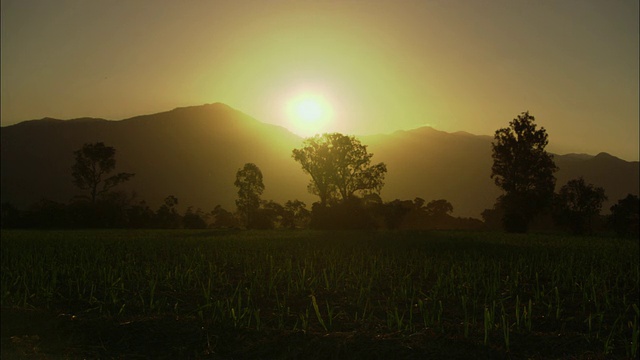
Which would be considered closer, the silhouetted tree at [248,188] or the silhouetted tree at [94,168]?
the silhouetted tree at [248,188]

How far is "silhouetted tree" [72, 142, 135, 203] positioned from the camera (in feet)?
307

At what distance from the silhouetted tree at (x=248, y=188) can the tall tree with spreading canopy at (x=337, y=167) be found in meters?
9.20

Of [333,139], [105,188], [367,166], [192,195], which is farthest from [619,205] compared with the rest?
[192,195]

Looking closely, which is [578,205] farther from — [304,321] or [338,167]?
[304,321]

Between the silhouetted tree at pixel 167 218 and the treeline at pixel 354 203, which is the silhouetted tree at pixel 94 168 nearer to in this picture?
the treeline at pixel 354 203

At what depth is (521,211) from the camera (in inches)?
2391

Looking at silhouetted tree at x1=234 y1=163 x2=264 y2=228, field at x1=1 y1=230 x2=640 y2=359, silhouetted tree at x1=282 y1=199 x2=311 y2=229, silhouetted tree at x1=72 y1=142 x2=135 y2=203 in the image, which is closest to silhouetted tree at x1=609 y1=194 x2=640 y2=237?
silhouetted tree at x1=282 y1=199 x2=311 y2=229

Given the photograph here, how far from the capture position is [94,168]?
94.7m

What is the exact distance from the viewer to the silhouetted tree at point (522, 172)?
2406 inches

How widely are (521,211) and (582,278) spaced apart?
49.4m

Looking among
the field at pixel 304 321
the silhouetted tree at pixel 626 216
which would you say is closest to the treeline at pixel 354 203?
the silhouetted tree at pixel 626 216

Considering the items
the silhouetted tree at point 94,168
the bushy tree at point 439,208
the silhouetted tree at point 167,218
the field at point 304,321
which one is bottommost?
the field at point 304,321

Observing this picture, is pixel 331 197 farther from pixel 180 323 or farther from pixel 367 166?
pixel 180 323

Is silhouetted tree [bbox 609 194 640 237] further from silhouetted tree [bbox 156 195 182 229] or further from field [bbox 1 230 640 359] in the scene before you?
silhouetted tree [bbox 156 195 182 229]
